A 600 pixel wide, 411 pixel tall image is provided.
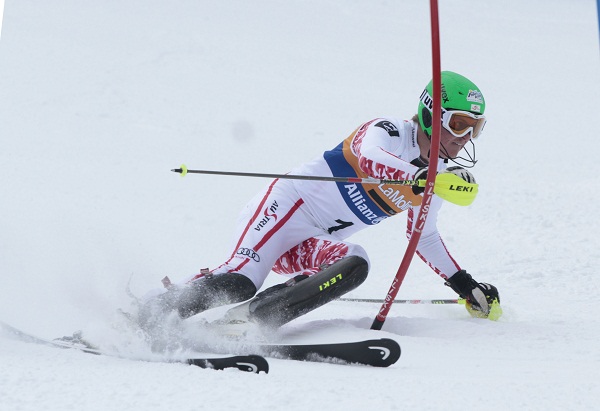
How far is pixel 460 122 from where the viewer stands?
347cm

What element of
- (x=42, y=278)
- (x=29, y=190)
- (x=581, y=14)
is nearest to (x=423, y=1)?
(x=581, y=14)

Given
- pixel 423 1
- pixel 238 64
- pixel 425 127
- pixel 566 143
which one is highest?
pixel 423 1

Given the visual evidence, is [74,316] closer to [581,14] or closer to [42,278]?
[42,278]

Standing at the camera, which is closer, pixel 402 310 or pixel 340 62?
pixel 402 310

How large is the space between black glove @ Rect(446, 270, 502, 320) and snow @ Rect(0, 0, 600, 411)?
0.11 meters

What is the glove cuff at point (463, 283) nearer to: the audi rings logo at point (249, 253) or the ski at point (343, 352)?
the audi rings logo at point (249, 253)

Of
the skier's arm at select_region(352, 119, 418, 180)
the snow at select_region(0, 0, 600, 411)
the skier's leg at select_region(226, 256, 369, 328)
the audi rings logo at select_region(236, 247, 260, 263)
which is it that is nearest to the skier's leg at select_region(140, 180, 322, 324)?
the audi rings logo at select_region(236, 247, 260, 263)

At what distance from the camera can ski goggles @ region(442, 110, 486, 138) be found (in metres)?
3.45

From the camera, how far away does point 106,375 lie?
2234mm

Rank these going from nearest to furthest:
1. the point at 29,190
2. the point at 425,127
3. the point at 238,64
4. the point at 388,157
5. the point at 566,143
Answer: the point at 388,157 < the point at 425,127 < the point at 29,190 < the point at 566,143 < the point at 238,64

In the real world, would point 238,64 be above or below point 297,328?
above

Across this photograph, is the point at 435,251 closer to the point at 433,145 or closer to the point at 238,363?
the point at 433,145

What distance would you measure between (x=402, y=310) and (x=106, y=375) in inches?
88.8

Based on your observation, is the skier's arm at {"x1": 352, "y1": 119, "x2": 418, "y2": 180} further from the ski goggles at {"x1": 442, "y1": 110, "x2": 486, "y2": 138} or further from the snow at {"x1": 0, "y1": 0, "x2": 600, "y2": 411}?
the snow at {"x1": 0, "y1": 0, "x2": 600, "y2": 411}
